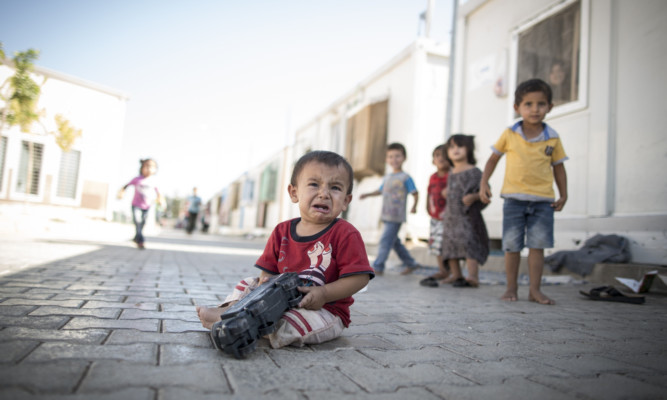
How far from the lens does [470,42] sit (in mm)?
7891

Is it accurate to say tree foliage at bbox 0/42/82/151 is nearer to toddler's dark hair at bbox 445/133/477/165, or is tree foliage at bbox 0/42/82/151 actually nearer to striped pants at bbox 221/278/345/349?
toddler's dark hair at bbox 445/133/477/165

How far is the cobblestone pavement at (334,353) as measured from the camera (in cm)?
116

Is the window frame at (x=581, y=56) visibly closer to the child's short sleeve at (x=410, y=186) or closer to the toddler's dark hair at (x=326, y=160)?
the child's short sleeve at (x=410, y=186)

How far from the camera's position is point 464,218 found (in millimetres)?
4469

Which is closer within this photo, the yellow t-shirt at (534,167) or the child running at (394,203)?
the yellow t-shirt at (534,167)

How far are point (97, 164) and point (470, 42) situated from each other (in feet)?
49.0

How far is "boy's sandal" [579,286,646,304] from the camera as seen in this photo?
3340 mm

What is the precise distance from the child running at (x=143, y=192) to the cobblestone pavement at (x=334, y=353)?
4515mm

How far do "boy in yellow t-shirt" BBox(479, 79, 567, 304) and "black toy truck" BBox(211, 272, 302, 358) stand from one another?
2.36 m

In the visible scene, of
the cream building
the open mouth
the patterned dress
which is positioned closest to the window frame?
the patterned dress

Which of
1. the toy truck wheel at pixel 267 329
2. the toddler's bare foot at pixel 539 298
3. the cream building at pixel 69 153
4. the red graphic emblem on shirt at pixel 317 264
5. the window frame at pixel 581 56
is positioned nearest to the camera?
the toy truck wheel at pixel 267 329

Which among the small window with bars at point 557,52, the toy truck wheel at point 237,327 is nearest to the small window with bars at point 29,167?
the small window with bars at point 557,52

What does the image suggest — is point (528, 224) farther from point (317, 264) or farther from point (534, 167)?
point (317, 264)

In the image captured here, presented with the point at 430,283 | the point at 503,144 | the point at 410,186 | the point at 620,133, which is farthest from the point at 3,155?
the point at 620,133
